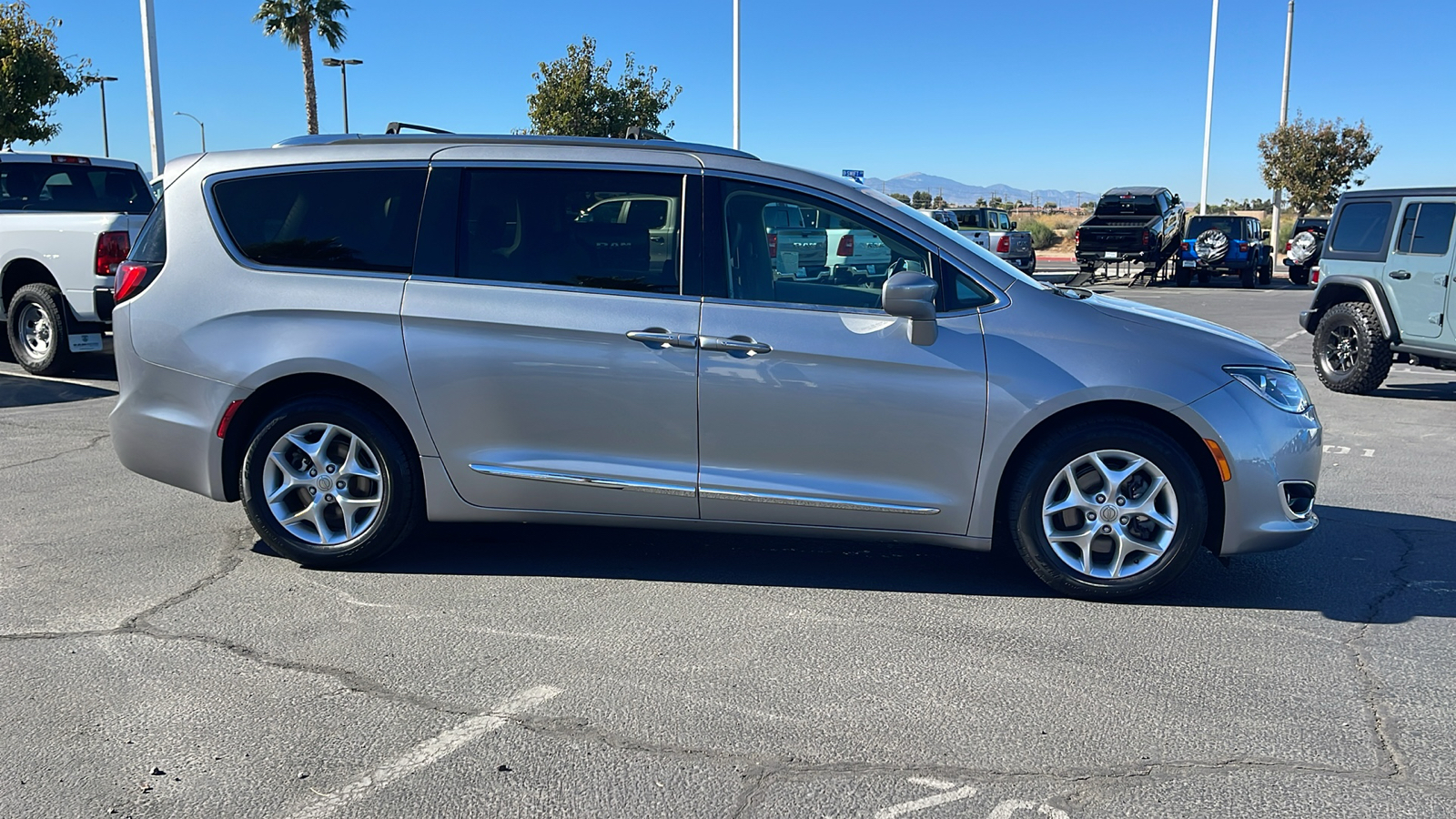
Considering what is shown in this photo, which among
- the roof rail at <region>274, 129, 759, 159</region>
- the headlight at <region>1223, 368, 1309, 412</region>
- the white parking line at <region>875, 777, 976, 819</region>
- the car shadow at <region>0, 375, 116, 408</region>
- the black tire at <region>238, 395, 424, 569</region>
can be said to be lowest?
the white parking line at <region>875, 777, 976, 819</region>

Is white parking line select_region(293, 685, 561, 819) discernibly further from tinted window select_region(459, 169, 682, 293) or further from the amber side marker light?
the amber side marker light

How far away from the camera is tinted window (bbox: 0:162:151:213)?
11125 mm

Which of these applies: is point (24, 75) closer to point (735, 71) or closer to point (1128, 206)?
point (735, 71)

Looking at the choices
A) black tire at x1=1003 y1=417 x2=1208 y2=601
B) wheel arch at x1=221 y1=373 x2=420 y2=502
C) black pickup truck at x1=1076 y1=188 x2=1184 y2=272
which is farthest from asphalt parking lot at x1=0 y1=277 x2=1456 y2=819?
black pickup truck at x1=1076 y1=188 x2=1184 y2=272

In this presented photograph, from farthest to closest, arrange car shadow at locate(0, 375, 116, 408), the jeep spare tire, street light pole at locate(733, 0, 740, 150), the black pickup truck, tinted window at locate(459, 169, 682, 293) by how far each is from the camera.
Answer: street light pole at locate(733, 0, 740, 150), the jeep spare tire, the black pickup truck, car shadow at locate(0, 375, 116, 408), tinted window at locate(459, 169, 682, 293)

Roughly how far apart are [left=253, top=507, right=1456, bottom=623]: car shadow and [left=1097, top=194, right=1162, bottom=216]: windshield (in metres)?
24.6

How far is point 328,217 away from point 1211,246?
27672 mm

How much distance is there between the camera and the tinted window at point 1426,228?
10.1 meters

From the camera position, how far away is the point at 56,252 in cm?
1034

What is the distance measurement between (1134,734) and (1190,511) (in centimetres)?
133

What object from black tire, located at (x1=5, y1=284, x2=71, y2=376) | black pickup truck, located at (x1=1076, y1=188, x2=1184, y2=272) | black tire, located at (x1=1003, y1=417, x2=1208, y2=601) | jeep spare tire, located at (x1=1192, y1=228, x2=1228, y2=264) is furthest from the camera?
jeep spare tire, located at (x1=1192, y1=228, x2=1228, y2=264)

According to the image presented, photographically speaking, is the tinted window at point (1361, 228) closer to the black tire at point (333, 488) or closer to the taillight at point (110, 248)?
the black tire at point (333, 488)

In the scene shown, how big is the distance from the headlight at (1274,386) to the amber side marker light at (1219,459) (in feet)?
0.93

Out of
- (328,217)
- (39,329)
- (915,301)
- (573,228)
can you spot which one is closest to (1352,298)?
(915,301)
